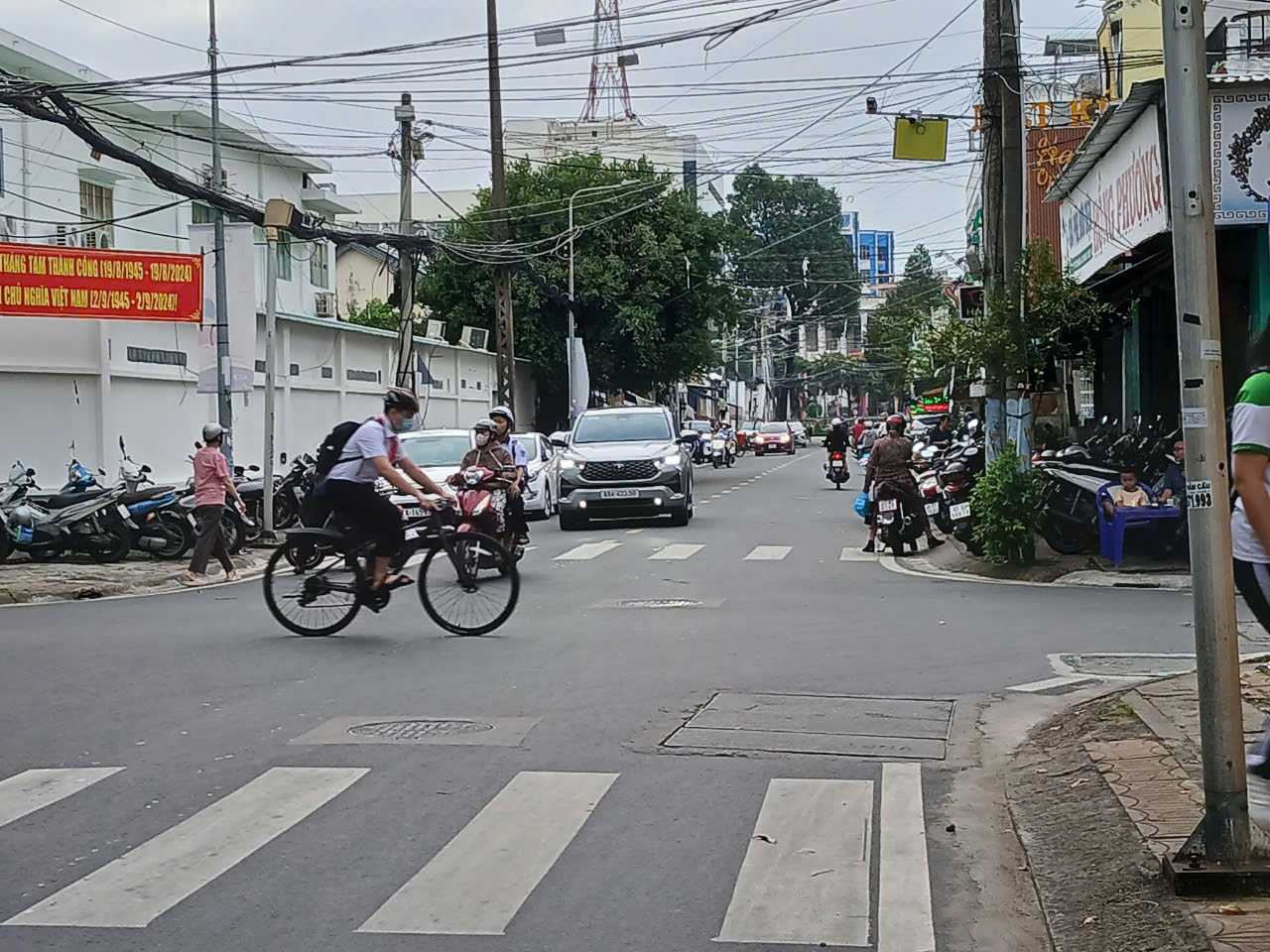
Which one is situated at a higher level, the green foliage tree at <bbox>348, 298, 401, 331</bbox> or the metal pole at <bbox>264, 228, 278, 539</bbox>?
the green foliage tree at <bbox>348, 298, 401, 331</bbox>

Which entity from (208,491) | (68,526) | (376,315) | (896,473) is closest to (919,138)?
(896,473)

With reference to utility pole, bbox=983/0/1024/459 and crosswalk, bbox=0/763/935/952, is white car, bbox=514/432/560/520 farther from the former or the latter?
crosswalk, bbox=0/763/935/952

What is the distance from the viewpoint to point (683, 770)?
741 centimetres

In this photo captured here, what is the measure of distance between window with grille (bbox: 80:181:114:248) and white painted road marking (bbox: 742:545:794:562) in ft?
65.0

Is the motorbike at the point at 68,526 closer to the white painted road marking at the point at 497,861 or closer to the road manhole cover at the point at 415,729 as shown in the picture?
the road manhole cover at the point at 415,729

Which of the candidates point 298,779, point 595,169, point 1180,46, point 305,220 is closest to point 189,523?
point 305,220

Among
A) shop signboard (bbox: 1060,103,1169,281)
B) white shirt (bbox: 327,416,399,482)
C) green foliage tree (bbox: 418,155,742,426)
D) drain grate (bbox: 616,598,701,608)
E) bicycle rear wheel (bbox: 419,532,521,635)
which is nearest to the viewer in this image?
white shirt (bbox: 327,416,399,482)

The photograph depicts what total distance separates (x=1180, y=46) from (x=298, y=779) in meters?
4.87

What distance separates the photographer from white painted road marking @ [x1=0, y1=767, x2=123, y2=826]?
22.0 ft

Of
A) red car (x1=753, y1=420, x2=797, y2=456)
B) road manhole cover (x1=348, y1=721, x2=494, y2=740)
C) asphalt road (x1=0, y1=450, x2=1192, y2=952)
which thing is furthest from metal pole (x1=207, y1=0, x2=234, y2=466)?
red car (x1=753, y1=420, x2=797, y2=456)

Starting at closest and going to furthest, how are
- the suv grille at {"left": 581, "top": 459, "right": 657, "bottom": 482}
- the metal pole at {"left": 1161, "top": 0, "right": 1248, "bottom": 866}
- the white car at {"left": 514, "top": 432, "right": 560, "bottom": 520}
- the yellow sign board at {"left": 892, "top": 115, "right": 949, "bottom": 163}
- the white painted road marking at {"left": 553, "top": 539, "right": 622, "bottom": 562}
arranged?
1. the metal pole at {"left": 1161, "top": 0, "right": 1248, "bottom": 866}
2. the white painted road marking at {"left": 553, "top": 539, "right": 622, "bottom": 562}
3. the yellow sign board at {"left": 892, "top": 115, "right": 949, "bottom": 163}
4. the suv grille at {"left": 581, "top": 459, "right": 657, "bottom": 482}
5. the white car at {"left": 514, "top": 432, "right": 560, "bottom": 520}

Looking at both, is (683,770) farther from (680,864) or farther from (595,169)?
(595,169)

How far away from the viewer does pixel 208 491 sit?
54.7 feet

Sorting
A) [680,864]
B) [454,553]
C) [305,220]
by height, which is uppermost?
[305,220]
